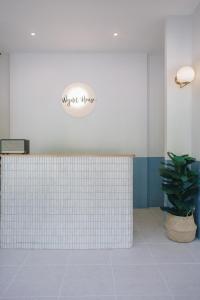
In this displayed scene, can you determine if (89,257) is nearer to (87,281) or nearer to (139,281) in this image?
(87,281)

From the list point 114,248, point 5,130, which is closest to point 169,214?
point 114,248

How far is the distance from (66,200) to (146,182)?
7.83 ft

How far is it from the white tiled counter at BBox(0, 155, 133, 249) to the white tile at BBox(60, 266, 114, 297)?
0.50 metres

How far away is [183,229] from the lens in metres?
3.13

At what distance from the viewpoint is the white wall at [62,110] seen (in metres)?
4.89

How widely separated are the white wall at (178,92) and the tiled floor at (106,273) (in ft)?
4.47

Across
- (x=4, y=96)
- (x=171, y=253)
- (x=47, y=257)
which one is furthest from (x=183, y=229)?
(x=4, y=96)

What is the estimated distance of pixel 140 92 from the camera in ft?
16.1

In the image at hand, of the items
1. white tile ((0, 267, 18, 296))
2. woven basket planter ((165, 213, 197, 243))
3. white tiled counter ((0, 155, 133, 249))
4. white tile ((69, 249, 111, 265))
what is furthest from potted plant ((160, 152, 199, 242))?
white tile ((0, 267, 18, 296))

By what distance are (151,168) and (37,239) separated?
274cm

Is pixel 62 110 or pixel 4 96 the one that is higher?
pixel 4 96

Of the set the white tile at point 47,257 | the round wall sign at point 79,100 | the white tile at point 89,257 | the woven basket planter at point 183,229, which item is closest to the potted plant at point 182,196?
the woven basket planter at point 183,229

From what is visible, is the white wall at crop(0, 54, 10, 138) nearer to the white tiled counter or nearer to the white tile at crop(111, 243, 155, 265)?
the white tiled counter

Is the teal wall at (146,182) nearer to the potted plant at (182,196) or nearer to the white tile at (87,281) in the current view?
the potted plant at (182,196)
